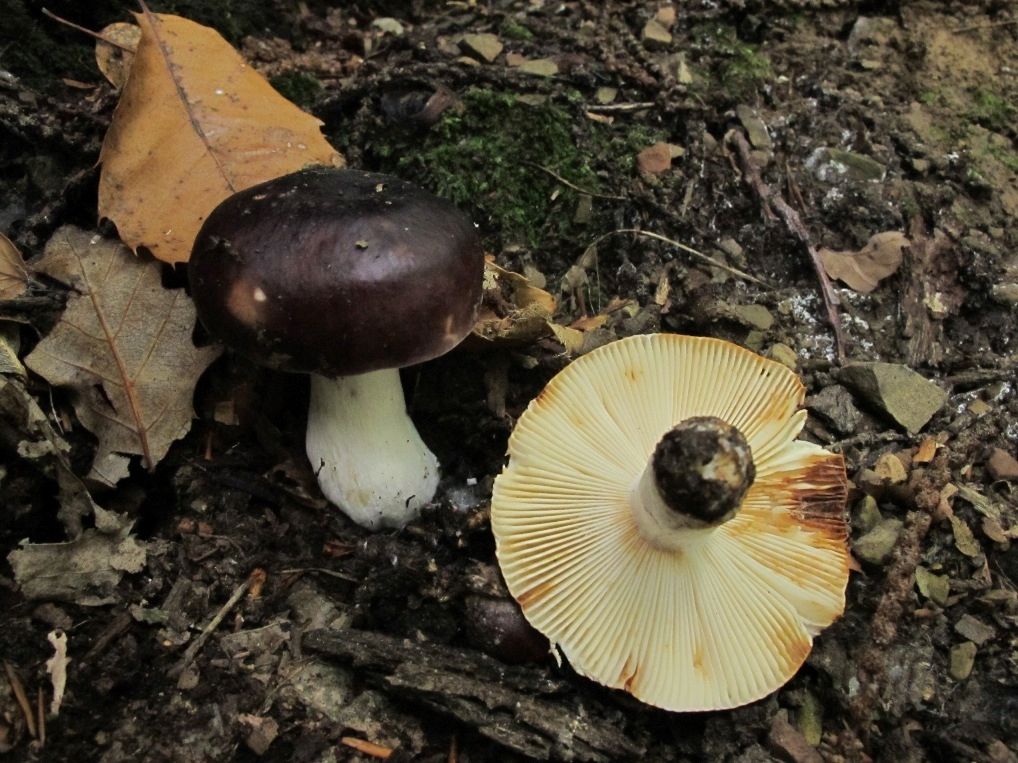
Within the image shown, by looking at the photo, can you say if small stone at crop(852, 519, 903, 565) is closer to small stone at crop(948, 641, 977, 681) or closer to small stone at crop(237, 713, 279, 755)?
small stone at crop(948, 641, 977, 681)

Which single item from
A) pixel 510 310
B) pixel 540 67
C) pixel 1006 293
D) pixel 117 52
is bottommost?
pixel 1006 293

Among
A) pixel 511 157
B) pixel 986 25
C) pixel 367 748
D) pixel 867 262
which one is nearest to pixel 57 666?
pixel 367 748

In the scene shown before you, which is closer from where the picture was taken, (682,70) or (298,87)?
(298,87)

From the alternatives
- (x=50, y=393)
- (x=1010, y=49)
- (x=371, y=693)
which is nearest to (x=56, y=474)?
(x=50, y=393)

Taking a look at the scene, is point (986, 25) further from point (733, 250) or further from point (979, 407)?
point (979, 407)

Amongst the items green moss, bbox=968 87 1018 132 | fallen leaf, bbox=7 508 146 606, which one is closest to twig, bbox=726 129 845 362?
green moss, bbox=968 87 1018 132

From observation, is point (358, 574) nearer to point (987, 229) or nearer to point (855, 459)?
point (855, 459)

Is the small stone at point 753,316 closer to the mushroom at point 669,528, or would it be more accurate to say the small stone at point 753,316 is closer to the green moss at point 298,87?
the mushroom at point 669,528
